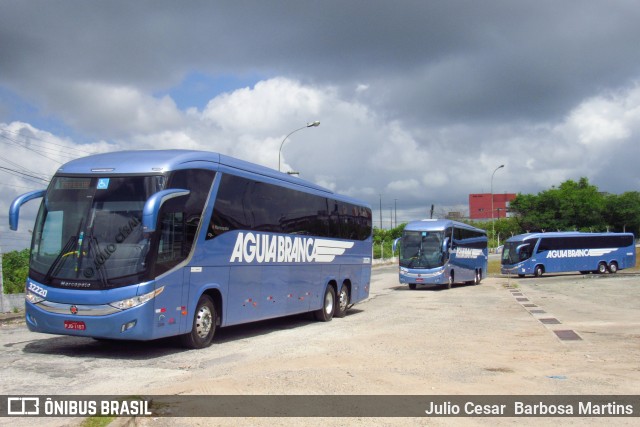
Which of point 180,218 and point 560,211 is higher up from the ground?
point 560,211

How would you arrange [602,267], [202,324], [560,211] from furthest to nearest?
[560,211], [602,267], [202,324]

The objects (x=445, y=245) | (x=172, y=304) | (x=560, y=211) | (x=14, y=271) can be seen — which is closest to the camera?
(x=172, y=304)

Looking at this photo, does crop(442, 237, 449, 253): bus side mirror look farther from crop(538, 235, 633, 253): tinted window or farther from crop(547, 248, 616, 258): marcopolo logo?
crop(547, 248, 616, 258): marcopolo logo

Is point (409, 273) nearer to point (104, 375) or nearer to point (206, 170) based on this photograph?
point (206, 170)

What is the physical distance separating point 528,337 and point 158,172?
8227 mm

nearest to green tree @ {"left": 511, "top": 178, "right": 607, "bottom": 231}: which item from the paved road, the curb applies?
the paved road

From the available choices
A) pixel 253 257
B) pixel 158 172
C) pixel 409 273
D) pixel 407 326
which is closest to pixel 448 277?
pixel 409 273

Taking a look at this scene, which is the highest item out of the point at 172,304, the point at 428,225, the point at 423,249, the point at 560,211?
the point at 560,211

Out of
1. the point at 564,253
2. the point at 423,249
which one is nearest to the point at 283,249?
the point at 423,249

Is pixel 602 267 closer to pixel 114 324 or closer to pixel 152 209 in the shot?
pixel 114 324

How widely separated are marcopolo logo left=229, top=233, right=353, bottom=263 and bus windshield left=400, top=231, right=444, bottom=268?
15.9m

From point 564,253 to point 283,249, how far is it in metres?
41.1

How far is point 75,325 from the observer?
31.8ft

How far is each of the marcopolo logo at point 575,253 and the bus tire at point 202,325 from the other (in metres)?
42.9
